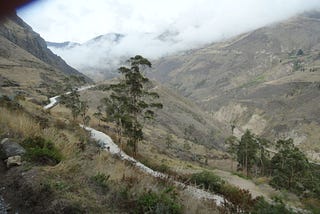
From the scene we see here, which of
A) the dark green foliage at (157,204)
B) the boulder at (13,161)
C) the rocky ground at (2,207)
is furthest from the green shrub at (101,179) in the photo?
the rocky ground at (2,207)

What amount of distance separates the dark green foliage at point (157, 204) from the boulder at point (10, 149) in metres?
3.41

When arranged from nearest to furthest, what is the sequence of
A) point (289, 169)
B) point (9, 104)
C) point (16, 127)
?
point (16, 127), point (9, 104), point (289, 169)

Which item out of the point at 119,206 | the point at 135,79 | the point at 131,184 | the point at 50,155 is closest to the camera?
the point at 119,206

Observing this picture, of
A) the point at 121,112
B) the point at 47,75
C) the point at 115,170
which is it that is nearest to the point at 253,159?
the point at 121,112

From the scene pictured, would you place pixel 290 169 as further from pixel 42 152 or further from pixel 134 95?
pixel 42 152

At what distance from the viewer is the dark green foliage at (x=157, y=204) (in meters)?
7.67

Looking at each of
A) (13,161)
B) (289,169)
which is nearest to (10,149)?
(13,161)

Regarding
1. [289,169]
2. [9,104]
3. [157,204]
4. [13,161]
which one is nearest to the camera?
[157,204]

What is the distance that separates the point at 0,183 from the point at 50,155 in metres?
1.66

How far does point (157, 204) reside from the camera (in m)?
7.67

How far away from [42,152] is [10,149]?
82 centimetres

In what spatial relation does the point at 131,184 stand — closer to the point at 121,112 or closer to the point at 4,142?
the point at 4,142

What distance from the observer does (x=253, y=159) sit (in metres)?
89.2

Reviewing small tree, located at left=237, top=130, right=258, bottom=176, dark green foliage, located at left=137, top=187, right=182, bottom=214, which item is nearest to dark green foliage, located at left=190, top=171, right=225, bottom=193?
dark green foliage, located at left=137, top=187, right=182, bottom=214
